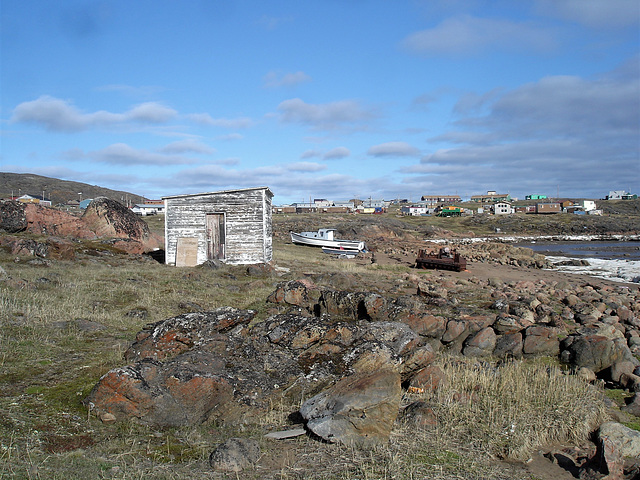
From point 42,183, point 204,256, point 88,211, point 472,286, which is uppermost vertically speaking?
point 42,183

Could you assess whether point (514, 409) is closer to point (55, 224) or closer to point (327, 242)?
point (55, 224)

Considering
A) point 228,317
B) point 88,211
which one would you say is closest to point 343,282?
point 228,317

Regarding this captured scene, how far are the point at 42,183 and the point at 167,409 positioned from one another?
139 m

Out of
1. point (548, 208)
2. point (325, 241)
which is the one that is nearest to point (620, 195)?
point (548, 208)

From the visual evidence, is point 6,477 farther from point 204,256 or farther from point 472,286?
point 472,286

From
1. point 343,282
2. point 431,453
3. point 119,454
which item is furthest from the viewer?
point 343,282

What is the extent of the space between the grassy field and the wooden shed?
413 inches

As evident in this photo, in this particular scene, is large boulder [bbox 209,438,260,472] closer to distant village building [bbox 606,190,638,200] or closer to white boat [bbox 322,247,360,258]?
white boat [bbox 322,247,360,258]

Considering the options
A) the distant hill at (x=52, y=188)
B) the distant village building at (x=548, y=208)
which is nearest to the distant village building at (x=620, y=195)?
the distant village building at (x=548, y=208)

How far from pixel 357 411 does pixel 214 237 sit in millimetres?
17093

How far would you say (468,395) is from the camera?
281 inches

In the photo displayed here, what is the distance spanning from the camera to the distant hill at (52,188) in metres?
107

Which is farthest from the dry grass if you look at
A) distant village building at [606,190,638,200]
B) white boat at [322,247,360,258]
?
distant village building at [606,190,638,200]

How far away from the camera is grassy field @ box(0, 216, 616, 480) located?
484 cm
